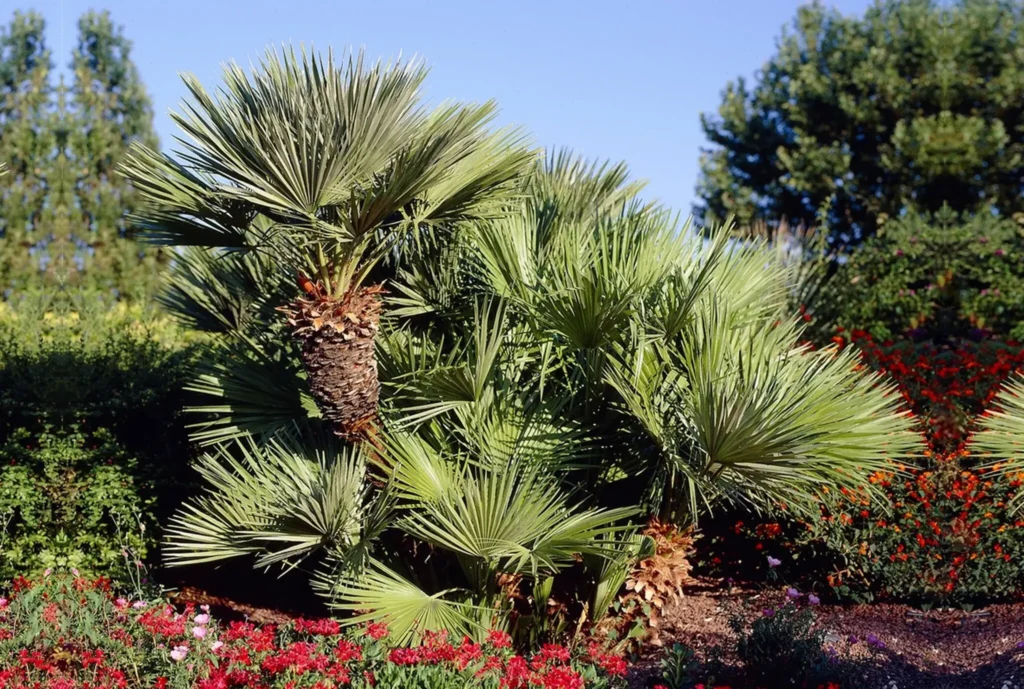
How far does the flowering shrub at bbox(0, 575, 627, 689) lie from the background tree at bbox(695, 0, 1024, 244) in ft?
54.2

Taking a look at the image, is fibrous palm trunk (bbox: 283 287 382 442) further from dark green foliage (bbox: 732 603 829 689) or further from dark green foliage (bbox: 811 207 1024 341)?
dark green foliage (bbox: 811 207 1024 341)

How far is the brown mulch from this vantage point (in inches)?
206

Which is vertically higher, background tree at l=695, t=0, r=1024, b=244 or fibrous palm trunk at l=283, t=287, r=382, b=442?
background tree at l=695, t=0, r=1024, b=244

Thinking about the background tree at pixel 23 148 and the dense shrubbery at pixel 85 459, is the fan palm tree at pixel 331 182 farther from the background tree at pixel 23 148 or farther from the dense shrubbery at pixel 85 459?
the background tree at pixel 23 148

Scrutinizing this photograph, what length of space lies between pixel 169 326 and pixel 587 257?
707 cm

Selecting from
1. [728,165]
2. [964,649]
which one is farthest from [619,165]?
[728,165]

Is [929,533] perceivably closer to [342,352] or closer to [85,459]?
[342,352]

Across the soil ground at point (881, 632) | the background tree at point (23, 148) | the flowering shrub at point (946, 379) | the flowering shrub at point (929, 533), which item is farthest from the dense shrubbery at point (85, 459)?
the background tree at point (23, 148)

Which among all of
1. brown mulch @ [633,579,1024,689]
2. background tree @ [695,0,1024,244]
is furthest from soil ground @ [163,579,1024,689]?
background tree @ [695,0,1024,244]

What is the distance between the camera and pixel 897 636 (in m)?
6.07

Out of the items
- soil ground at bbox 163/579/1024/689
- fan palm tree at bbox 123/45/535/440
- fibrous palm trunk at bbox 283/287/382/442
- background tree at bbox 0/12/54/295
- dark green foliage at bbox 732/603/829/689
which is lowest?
A: soil ground at bbox 163/579/1024/689

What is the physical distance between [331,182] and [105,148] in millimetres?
13506

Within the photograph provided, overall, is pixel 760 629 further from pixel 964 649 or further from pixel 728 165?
pixel 728 165

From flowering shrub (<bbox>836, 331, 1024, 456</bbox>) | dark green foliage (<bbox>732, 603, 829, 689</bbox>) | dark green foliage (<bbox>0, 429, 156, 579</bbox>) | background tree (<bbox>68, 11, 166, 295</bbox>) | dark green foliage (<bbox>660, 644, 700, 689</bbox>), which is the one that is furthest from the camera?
background tree (<bbox>68, 11, 166, 295</bbox>)
